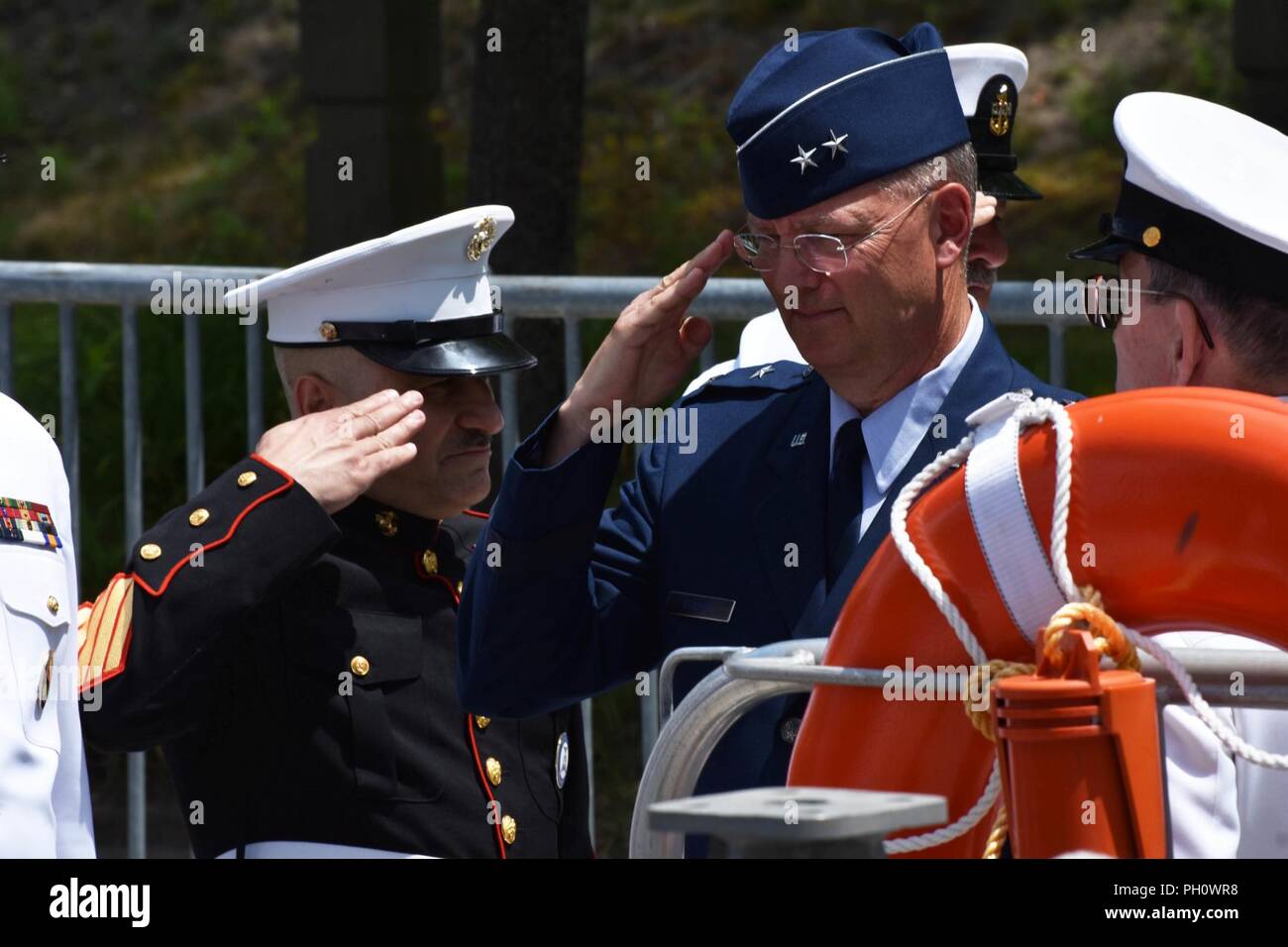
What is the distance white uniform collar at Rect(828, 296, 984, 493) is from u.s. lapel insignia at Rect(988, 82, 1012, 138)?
138 cm

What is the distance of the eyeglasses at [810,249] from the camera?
8.80 feet

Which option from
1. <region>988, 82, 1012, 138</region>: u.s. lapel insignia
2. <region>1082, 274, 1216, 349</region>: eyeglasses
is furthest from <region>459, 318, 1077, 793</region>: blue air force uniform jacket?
<region>988, 82, 1012, 138</region>: u.s. lapel insignia

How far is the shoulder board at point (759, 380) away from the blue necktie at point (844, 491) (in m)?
0.22

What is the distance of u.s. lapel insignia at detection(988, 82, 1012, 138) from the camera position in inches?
157

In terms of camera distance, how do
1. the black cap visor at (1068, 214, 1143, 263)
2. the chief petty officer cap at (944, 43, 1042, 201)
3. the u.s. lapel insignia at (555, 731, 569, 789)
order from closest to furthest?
the black cap visor at (1068, 214, 1143, 263)
the u.s. lapel insignia at (555, 731, 569, 789)
the chief petty officer cap at (944, 43, 1042, 201)

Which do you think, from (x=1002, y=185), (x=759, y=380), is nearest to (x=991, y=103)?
(x=1002, y=185)

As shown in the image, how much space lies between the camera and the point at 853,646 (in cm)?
196

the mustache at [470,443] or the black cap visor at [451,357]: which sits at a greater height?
the black cap visor at [451,357]

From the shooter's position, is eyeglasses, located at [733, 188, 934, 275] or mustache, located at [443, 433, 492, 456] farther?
mustache, located at [443, 433, 492, 456]

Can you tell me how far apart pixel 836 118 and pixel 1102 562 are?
3.42 ft

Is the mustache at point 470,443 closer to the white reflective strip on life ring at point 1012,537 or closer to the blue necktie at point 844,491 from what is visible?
the blue necktie at point 844,491

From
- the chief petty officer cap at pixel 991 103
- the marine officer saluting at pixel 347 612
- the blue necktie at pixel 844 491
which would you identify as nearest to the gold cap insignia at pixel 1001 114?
the chief petty officer cap at pixel 991 103

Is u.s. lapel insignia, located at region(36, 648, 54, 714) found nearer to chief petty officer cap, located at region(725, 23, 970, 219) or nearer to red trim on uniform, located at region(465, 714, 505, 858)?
red trim on uniform, located at region(465, 714, 505, 858)

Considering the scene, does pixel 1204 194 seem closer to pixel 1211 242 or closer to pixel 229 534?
pixel 1211 242
